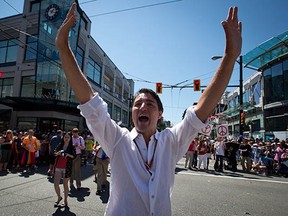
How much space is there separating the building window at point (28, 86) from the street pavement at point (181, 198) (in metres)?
15.4

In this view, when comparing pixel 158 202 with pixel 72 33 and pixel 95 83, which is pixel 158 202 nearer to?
pixel 72 33

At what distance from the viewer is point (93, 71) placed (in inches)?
1083

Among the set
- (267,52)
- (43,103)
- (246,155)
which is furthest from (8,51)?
(267,52)

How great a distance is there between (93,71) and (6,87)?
10.6 meters

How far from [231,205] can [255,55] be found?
2179 cm

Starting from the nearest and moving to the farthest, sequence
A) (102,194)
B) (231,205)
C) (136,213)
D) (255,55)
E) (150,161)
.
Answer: (136,213)
(150,161)
(231,205)
(102,194)
(255,55)

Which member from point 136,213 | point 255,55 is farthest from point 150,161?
point 255,55

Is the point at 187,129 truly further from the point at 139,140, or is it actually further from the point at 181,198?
the point at 181,198

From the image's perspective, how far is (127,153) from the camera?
1.52 meters

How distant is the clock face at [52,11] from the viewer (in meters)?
19.0

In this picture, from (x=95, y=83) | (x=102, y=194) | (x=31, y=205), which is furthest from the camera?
(x=95, y=83)

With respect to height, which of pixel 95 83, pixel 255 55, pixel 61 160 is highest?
pixel 255 55

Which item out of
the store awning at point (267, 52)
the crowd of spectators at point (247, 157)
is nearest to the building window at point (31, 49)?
the crowd of spectators at point (247, 157)

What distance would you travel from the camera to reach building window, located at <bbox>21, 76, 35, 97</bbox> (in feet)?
70.7
